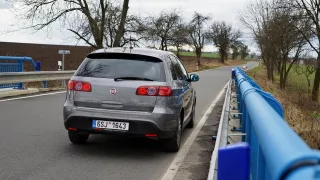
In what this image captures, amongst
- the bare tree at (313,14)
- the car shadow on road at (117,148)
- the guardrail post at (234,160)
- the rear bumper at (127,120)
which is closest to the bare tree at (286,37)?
the bare tree at (313,14)

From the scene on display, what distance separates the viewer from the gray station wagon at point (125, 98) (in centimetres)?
612

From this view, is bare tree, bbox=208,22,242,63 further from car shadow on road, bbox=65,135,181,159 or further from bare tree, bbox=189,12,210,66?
car shadow on road, bbox=65,135,181,159

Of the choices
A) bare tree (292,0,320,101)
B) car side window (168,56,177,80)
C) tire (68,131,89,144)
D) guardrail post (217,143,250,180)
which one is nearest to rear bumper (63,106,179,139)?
tire (68,131,89,144)

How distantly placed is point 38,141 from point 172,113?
2.47 metres

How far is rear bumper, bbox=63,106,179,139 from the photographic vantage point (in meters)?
6.08

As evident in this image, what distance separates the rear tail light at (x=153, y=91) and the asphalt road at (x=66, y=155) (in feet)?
3.28

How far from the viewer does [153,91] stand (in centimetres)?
621

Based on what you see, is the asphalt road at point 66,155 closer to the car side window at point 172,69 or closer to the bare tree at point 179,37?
the car side window at point 172,69

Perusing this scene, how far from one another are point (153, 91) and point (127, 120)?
0.60 m

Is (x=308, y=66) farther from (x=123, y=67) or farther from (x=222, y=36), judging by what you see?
(x=222, y=36)

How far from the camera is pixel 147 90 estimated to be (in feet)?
20.3

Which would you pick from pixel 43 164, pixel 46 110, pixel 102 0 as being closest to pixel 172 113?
pixel 43 164

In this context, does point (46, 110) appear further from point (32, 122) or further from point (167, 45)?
point (167, 45)

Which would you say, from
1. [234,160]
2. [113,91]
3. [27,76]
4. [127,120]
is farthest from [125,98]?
[27,76]
